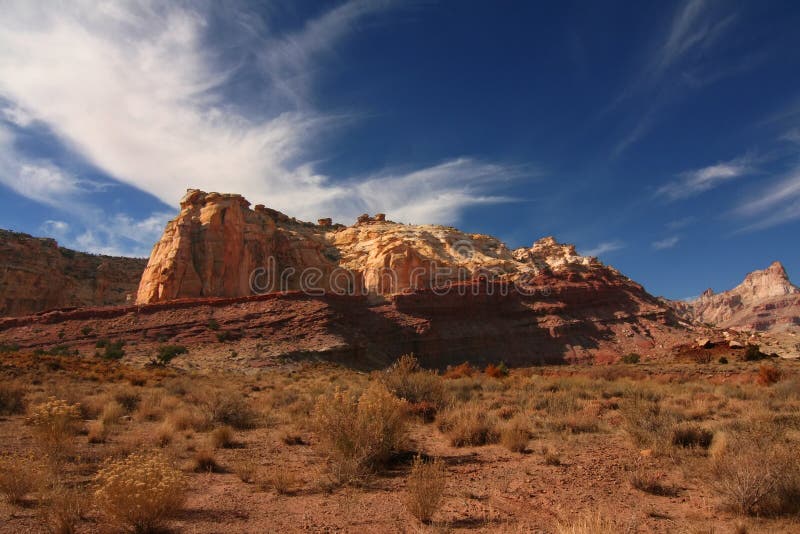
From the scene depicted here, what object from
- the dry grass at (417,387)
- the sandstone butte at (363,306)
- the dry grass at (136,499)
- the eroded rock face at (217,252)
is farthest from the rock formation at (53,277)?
the dry grass at (136,499)

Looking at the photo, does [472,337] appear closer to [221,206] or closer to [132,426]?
[221,206]

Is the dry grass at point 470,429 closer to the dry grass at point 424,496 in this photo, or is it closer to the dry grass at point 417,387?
the dry grass at point 417,387

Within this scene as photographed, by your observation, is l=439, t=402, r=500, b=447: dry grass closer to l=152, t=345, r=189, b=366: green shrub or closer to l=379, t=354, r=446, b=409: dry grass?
l=379, t=354, r=446, b=409: dry grass

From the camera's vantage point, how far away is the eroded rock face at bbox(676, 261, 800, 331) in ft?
413

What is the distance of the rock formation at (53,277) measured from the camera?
49969 mm

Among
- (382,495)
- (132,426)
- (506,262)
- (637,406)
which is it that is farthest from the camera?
(506,262)

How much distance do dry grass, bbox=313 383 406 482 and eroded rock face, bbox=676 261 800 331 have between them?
5375 inches

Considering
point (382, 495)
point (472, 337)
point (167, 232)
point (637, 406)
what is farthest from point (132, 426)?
point (167, 232)

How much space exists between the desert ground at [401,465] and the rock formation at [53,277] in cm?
4625

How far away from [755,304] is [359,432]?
556ft

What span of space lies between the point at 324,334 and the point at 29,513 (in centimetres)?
3295

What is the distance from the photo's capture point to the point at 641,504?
596 cm

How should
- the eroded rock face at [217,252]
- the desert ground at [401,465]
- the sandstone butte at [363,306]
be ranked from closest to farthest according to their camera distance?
1. the desert ground at [401,465]
2. the sandstone butte at [363,306]
3. the eroded rock face at [217,252]

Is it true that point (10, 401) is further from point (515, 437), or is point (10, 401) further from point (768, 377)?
point (768, 377)
